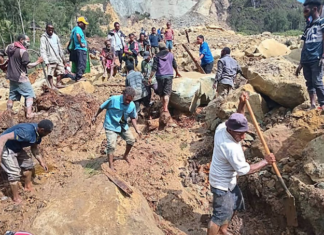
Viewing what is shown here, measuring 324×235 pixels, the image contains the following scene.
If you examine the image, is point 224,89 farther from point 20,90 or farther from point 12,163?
point 12,163

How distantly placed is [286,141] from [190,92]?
2.82 metres

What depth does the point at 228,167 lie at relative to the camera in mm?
3191

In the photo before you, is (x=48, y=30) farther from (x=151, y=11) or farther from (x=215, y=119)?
(x=151, y=11)

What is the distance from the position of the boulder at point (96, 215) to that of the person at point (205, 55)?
5114 mm

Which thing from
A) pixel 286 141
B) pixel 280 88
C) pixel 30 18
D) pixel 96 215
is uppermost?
pixel 30 18

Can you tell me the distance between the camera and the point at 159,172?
5105 millimetres

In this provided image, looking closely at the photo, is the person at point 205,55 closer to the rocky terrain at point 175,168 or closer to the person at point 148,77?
the rocky terrain at point 175,168

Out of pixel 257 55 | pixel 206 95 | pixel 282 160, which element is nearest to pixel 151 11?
pixel 257 55

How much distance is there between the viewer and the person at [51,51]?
6.64 meters

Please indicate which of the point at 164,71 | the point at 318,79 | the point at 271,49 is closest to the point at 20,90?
the point at 164,71

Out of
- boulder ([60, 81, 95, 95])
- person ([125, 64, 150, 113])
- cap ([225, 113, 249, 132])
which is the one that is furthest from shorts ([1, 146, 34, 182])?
boulder ([60, 81, 95, 95])

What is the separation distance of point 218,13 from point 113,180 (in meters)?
50.8

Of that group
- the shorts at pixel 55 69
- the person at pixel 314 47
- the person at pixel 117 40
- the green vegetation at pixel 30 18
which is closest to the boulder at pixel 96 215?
the person at pixel 314 47

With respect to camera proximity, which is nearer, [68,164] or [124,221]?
[124,221]
